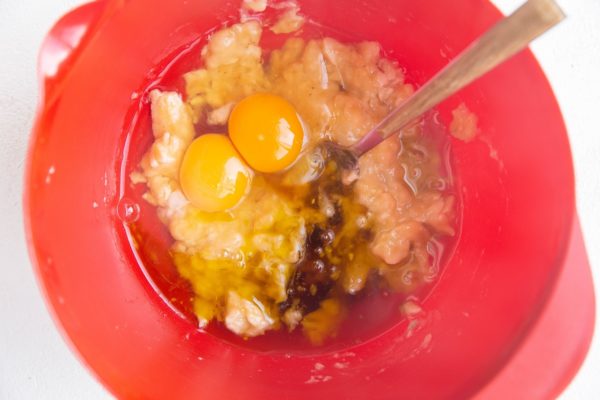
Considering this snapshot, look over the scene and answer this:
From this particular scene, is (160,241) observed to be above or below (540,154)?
above

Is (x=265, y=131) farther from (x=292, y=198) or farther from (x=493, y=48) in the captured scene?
(x=493, y=48)

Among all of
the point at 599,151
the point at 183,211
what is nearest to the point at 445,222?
the point at 599,151

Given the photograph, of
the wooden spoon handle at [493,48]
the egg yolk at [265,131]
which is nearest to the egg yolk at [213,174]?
the egg yolk at [265,131]

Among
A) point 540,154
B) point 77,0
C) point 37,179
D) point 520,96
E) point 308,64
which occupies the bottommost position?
point 540,154

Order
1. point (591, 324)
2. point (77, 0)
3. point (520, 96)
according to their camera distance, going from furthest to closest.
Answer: point (77, 0) < point (520, 96) < point (591, 324)

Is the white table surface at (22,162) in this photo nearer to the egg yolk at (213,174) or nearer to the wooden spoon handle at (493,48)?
the egg yolk at (213,174)

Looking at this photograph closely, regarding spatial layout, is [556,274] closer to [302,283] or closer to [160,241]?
[302,283]

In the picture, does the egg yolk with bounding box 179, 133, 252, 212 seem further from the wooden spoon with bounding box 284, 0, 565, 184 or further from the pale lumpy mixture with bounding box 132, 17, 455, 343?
the wooden spoon with bounding box 284, 0, 565, 184
